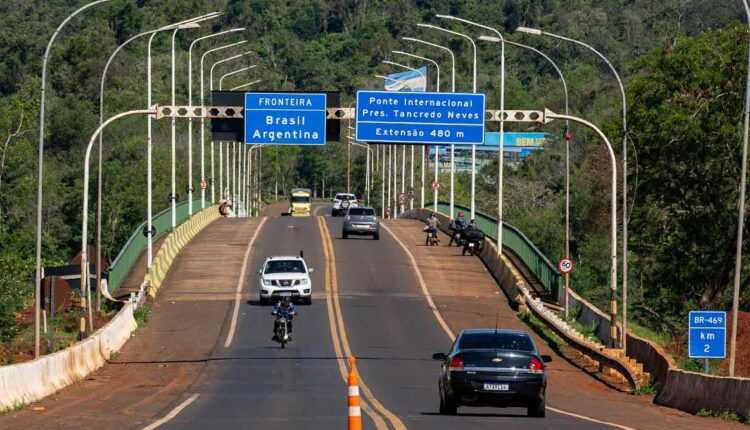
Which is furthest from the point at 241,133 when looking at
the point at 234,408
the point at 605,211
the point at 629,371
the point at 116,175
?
the point at 116,175

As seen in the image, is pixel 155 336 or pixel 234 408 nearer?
pixel 234 408

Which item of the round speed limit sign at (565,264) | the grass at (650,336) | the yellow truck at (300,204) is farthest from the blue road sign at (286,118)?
the yellow truck at (300,204)

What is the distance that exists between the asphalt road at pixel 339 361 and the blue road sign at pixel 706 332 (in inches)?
180

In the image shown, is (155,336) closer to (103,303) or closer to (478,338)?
(103,303)

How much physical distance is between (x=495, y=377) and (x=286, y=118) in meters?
24.8

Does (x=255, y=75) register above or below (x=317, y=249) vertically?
above

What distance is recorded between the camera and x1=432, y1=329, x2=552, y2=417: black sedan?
21.9 metres

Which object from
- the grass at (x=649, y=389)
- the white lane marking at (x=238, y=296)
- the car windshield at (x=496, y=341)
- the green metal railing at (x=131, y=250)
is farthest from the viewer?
the green metal railing at (x=131, y=250)

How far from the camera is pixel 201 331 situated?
139ft

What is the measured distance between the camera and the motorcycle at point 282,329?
125 ft

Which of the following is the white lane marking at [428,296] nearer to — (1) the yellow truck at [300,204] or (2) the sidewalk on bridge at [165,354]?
(2) the sidewalk on bridge at [165,354]

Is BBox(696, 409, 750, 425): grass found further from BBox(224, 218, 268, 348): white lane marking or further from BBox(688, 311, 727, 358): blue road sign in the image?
BBox(224, 218, 268, 348): white lane marking

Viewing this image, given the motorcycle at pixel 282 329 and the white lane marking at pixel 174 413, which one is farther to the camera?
the motorcycle at pixel 282 329

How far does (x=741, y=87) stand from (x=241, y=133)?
21375 millimetres
